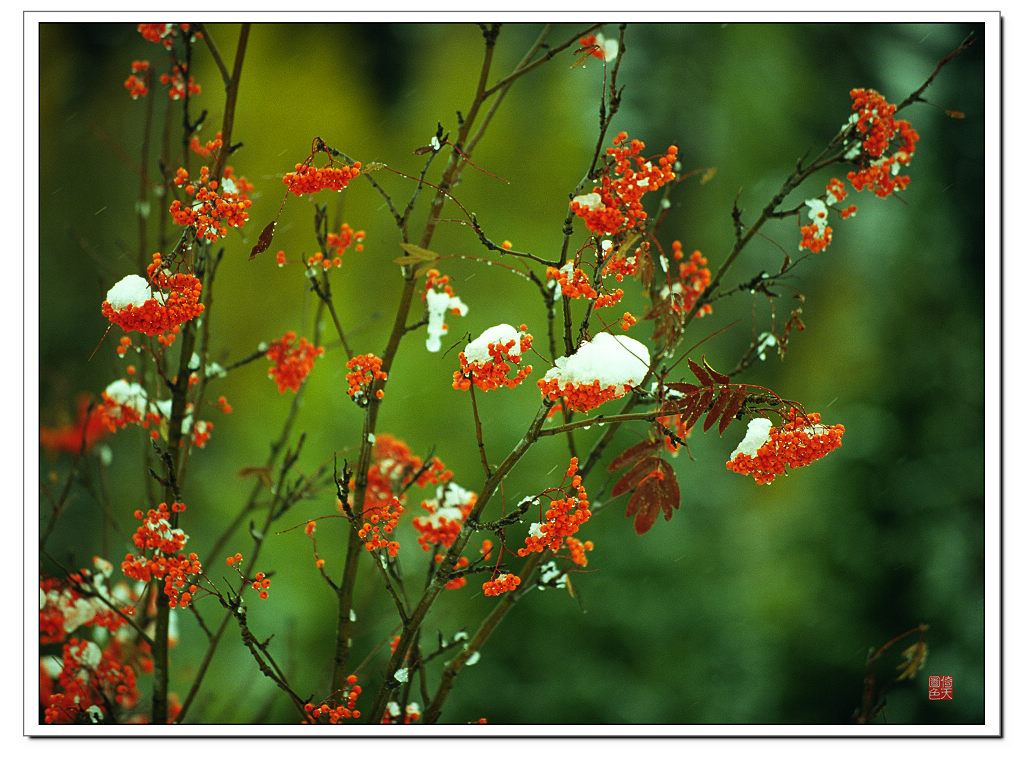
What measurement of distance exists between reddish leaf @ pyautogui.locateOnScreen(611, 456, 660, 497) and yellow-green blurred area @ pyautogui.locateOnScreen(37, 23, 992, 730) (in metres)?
0.21

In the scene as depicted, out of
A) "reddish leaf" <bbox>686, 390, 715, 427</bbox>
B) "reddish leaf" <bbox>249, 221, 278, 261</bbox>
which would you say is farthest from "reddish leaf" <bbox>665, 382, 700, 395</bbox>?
"reddish leaf" <bbox>249, 221, 278, 261</bbox>

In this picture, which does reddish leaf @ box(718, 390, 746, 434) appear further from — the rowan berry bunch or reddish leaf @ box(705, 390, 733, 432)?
the rowan berry bunch

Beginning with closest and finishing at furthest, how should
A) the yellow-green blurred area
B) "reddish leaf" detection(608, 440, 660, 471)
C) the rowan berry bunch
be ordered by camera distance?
the rowan berry bunch
"reddish leaf" detection(608, 440, 660, 471)
the yellow-green blurred area

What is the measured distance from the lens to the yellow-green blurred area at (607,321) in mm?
1328

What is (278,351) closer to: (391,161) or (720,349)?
(391,161)

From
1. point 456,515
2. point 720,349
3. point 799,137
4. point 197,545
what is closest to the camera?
point 456,515

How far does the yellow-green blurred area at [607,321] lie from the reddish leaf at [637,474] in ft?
0.70

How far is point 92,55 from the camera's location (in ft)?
4.27

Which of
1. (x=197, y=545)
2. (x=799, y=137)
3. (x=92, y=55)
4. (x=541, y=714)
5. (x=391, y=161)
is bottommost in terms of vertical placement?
(x=541, y=714)

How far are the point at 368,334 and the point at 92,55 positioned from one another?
0.78m

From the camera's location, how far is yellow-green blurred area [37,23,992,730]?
4.36ft

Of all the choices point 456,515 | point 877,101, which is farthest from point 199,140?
point 877,101

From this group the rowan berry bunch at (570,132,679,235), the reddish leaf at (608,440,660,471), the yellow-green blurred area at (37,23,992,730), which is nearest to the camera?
the rowan berry bunch at (570,132,679,235)
